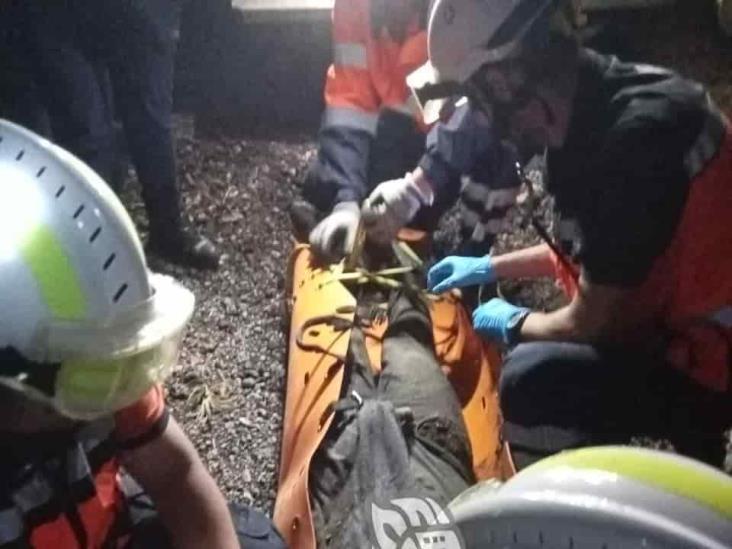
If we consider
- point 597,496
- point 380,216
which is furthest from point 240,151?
point 597,496

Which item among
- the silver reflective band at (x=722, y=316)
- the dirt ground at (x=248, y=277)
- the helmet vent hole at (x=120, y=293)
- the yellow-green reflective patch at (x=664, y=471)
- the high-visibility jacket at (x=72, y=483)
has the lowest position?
the dirt ground at (x=248, y=277)

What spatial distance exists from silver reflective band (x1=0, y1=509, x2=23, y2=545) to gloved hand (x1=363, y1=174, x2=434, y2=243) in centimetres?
94

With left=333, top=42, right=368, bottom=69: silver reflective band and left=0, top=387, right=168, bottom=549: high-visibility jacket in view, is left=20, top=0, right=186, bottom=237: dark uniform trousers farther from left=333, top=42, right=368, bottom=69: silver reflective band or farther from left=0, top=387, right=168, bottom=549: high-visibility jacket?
left=0, top=387, right=168, bottom=549: high-visibility jacket

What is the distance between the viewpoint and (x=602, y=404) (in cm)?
169

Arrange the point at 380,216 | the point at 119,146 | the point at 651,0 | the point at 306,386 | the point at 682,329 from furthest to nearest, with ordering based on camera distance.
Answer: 1. the point at 651,0
2. the point at 119,146
3. the point at 380,216
4. the point at 306,386
5. the point at 682,329

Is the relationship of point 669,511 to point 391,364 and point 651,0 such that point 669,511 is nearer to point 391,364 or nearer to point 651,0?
point 391,364

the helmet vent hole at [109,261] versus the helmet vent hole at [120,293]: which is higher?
the helmet vent hole at [109,261]

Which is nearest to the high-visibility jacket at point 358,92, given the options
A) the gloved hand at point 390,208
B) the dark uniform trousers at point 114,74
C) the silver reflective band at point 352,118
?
the silver reflective band at point 352,118

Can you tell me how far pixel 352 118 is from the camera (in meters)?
2.24

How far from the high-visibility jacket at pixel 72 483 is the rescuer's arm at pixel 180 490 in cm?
2

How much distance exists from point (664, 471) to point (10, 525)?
670mm

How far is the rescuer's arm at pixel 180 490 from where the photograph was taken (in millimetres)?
1324

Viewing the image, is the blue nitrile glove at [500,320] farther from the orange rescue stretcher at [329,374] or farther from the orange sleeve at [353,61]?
the orange sleeve at [353,61]

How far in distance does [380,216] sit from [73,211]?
37.7 inches
